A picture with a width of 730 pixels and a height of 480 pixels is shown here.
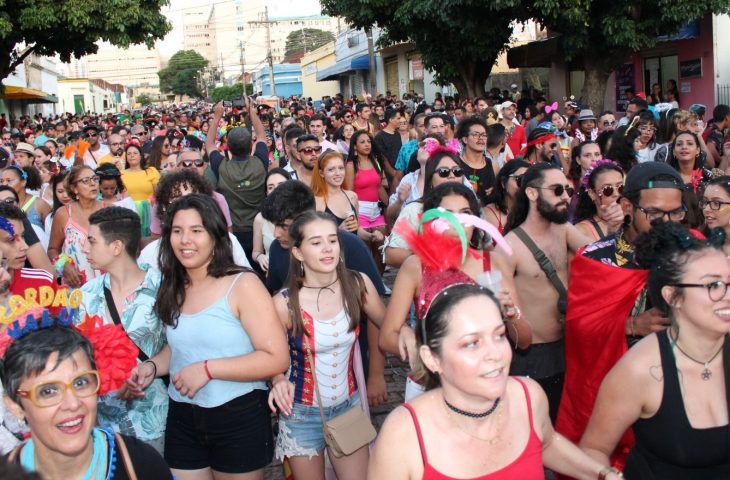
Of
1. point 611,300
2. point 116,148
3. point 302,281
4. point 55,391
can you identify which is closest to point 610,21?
point 116,148

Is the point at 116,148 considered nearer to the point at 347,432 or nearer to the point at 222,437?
the point at 222,437

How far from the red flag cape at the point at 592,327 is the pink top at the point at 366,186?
4.60 m

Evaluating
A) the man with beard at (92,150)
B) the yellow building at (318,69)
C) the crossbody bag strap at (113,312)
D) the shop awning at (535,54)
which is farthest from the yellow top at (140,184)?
the yellow building at (318,69)

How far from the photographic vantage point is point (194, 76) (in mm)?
130375

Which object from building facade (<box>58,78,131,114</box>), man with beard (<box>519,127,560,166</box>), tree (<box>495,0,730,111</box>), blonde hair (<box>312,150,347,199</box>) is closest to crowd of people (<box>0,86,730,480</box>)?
blonde hair (<box>312,150,347,199</box>)

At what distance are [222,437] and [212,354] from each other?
388 millimetres

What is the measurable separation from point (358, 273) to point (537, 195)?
1.18m

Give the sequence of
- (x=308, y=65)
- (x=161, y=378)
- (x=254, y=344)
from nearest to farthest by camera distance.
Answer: (x=254, y=344)
(x=161, y=378)
(x=308, y=65)

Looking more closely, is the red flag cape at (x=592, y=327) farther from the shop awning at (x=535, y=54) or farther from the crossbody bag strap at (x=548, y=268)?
the shop awning at (x=535, y=54)

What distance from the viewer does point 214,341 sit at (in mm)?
3467

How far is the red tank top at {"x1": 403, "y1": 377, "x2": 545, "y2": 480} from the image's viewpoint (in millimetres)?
2447

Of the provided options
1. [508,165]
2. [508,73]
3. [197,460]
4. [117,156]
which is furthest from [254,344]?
[508,73]

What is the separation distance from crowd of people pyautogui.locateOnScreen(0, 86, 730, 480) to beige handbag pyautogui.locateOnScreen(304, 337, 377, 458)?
11 millimetres

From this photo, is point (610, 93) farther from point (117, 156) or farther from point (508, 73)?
point (117, 156)
